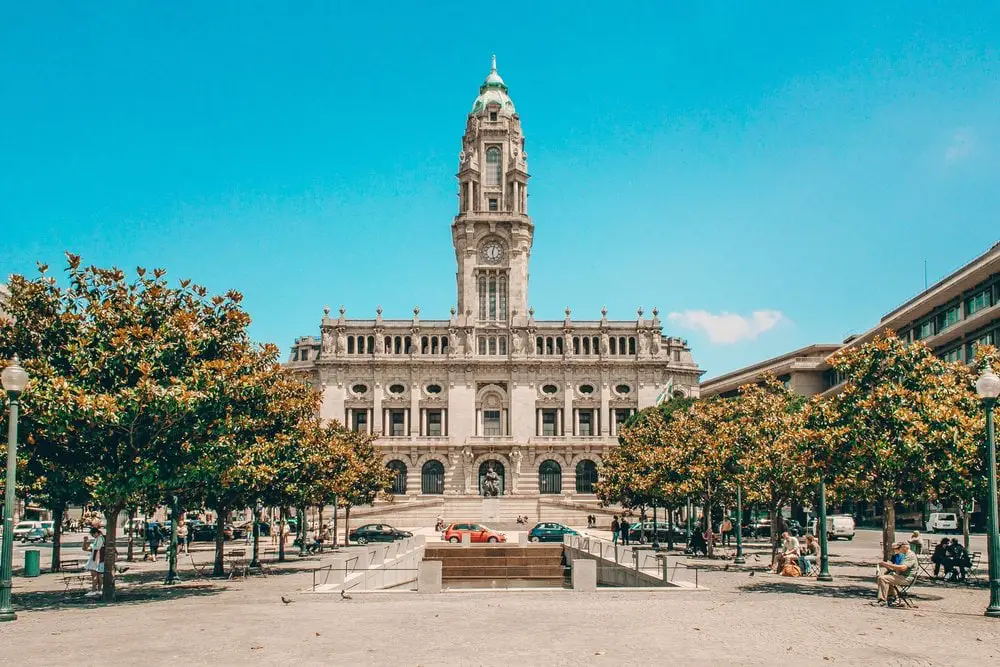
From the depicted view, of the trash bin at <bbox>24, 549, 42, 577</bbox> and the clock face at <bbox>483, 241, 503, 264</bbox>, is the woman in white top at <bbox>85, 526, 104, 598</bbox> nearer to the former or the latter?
the trash bin at <bbox>24, 549, 42, 577</bbox>

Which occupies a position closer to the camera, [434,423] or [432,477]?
[432,477]

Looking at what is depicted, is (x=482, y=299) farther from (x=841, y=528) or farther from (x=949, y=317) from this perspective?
(x=841, y=528)

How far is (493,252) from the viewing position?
369 feet

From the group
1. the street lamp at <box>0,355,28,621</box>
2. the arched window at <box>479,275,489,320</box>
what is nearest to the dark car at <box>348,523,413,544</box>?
the street lamp at <box>0,355,28,621</box>

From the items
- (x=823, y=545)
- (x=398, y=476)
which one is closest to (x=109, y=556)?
(x=823, y=545)

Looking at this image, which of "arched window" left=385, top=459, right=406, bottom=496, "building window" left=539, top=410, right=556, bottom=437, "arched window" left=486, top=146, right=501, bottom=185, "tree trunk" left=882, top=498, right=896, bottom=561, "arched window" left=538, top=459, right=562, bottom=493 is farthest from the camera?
"arched window" left=486, top=146, right=501, bottom=185

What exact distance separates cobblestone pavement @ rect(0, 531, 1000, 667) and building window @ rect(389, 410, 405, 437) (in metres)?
74.2

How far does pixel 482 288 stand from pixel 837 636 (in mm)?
91772

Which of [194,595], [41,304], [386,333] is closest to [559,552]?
[194,595]

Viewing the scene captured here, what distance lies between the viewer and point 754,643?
20.2 meters

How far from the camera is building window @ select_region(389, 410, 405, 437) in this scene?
352 feet

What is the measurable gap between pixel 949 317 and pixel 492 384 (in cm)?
4769

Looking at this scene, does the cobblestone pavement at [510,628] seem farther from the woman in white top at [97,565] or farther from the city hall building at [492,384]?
the city hall building at [492,384]

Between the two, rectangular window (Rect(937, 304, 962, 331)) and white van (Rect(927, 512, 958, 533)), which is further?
rectangular window (Rect(937, 304, 962, 331))
